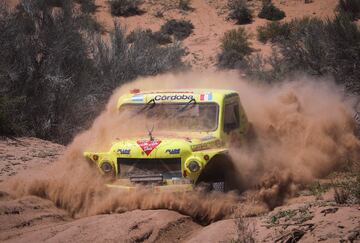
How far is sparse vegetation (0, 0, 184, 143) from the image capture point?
16.1 m

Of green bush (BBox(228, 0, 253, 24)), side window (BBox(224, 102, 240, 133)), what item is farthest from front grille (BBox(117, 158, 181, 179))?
green bush (BBox(228, 0, 253, 24))

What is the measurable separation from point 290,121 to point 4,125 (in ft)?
22.9

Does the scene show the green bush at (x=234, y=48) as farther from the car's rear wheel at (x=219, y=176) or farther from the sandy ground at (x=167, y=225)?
the sandy ground at (x=167, y=225)

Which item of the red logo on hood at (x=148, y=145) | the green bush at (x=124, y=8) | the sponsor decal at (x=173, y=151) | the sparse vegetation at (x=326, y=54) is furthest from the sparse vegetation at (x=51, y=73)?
the green bush at (x=124, y=8)

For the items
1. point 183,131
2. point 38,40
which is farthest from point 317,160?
point 38,40

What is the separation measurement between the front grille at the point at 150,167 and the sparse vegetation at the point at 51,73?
21.6 feet

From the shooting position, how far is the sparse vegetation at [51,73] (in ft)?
53.0

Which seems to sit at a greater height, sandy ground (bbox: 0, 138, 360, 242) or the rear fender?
the rear fender

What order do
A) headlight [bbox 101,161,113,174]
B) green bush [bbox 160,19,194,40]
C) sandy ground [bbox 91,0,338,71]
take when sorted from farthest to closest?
green bush [bbox 160,19,194,40] < sandy ground [bbox 91,0,338,71] < headlight [bbox 101,161,113,174]

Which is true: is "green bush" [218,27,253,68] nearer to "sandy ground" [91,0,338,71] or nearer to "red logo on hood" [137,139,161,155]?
"sandy ground" [91,0,338,71]

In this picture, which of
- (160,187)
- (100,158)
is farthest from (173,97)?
(160,187)

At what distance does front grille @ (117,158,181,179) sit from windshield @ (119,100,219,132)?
39.8 inches

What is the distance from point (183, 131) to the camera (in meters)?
9.46

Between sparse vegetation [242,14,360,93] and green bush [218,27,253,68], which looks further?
green bush [218,27,253,68]
